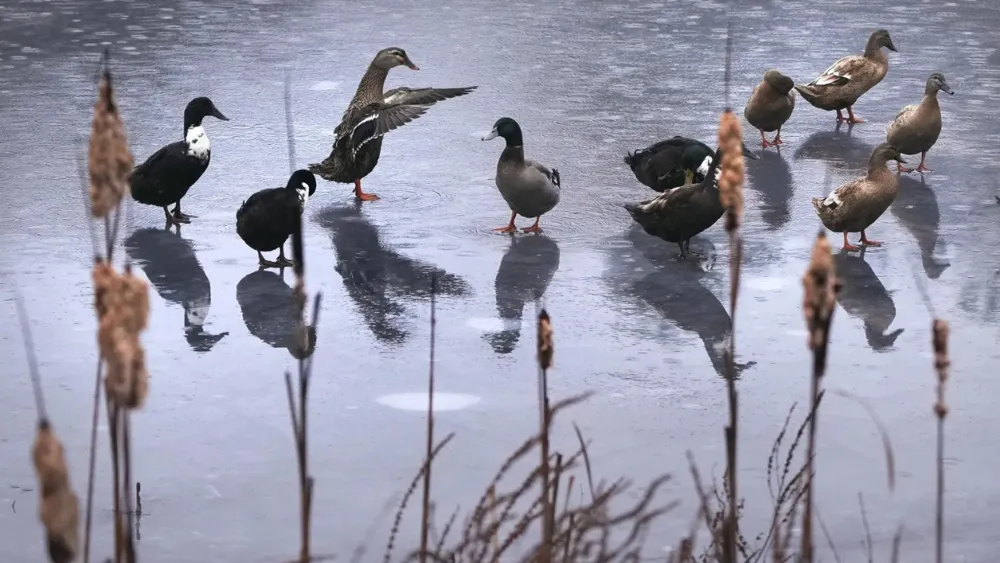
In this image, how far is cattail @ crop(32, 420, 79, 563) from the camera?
3.37ft

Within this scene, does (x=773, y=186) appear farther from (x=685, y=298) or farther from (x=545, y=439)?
(x=545, y=439)

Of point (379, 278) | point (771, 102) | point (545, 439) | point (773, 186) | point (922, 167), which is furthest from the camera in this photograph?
point (771, 102)

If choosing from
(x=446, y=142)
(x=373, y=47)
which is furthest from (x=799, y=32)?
(x=446, y=142)

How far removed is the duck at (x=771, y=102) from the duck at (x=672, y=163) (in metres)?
1.52

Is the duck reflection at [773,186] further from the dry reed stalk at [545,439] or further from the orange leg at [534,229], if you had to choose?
the dry reed stalk at [545,439]

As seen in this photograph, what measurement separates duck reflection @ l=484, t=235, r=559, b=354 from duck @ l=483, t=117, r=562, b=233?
140 millimetres

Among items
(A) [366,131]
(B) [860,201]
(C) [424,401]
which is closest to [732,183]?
(C) [424,401]

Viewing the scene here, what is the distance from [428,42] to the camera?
13.4 m

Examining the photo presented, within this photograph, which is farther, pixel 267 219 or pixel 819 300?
pixel 267 219

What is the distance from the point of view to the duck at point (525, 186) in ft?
25.6

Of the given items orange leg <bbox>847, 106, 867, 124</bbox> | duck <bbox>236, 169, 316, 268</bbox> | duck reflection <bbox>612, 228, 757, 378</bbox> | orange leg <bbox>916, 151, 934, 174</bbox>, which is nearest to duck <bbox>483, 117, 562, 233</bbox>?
duck reflection <bbox>612, 228, 757, 378</bbox>

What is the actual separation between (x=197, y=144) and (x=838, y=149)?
4.48 metres

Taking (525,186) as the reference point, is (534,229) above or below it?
below

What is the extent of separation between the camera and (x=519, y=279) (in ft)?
23.5
